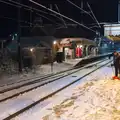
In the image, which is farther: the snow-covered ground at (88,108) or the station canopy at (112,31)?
the station canopy at (112,31)

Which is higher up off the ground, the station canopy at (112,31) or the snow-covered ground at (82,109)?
the station canopy at (112,31)

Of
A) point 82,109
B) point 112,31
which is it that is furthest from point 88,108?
point 112,31

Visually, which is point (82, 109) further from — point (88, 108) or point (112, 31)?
point (112, 31)

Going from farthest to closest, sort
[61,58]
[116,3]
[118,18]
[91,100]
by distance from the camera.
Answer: [61,58] < [118,18] < [116,3] < [91,100]

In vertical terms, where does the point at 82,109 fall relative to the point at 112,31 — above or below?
below

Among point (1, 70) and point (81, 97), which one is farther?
point (1, 70)

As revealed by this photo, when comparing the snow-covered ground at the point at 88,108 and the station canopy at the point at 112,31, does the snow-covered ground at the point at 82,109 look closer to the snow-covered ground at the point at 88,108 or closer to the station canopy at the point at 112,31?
the snow-covered ground at the point at 88,108

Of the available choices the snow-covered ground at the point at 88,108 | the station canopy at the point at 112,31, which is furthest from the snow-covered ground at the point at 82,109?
the station canopy at the point at 112,31

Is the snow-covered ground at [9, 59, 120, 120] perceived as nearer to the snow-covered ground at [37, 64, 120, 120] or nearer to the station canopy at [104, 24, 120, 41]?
the snow-covered ground at [37, 64, 120, 120]

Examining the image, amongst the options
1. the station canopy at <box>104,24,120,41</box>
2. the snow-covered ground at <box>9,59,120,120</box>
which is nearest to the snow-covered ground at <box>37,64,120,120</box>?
the snow-covered ground at <box>9,59,120,120</box>

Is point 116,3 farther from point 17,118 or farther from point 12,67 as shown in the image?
point 17,118

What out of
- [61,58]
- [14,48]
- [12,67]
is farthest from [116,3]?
[61,58]

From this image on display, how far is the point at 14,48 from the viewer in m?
37.2

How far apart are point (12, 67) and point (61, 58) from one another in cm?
1556
